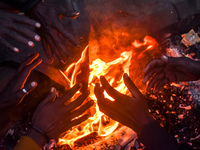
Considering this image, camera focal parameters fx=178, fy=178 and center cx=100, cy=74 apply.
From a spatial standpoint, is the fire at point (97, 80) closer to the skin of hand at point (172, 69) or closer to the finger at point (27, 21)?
the skin of hand at point (172, 69)

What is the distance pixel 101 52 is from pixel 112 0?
1266mm

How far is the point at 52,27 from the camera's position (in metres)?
3.02

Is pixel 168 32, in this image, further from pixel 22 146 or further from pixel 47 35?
pixel 22 146

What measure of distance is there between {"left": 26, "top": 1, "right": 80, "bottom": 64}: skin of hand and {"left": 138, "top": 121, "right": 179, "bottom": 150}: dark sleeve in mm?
1686

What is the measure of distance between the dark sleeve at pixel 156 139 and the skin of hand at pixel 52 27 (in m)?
1.69

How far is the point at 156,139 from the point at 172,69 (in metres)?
1.39

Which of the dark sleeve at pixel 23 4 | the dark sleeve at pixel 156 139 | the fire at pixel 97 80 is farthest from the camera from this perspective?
the fire at pixel 97 80

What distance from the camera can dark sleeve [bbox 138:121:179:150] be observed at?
2.20 m

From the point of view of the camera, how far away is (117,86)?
3793mm

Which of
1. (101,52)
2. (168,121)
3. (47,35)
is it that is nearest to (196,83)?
(168,121)

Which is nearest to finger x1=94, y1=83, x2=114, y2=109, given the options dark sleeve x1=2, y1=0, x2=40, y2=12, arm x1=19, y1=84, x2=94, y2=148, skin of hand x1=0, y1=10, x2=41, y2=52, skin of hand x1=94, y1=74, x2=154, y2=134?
skin of hand x1=94, y1=74, x2=154, y2=134

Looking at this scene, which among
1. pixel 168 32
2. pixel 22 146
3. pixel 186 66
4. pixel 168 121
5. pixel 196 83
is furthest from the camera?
pixel 168 32

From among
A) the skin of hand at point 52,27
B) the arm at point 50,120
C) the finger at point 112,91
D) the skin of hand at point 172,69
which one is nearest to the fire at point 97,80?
→ the skin of hand at point 52,27

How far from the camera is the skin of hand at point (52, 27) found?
9.75ft
